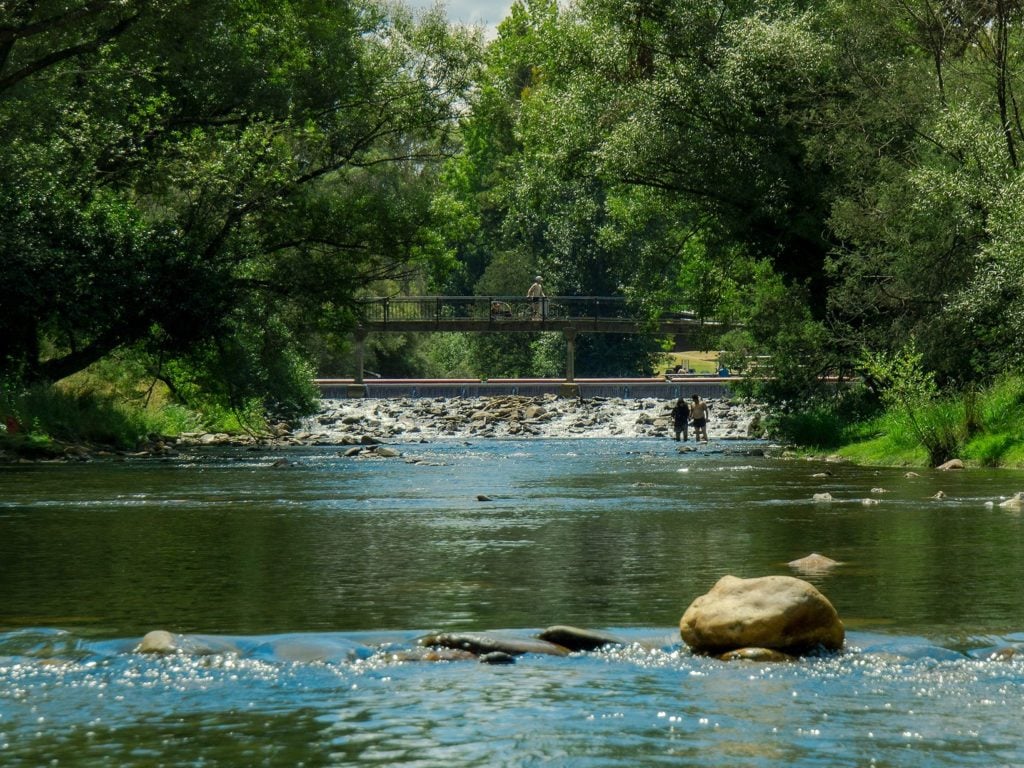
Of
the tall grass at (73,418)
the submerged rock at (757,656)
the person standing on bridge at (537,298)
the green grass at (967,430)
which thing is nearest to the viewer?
the submerged rock at (757,656)

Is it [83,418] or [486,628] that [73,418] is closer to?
[83,418]

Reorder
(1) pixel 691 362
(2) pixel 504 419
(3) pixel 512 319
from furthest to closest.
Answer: (1) pixel 691 362, (3) pixel 512 319, (2) pixel 504 419

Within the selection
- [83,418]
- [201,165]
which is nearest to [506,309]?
[201,165]

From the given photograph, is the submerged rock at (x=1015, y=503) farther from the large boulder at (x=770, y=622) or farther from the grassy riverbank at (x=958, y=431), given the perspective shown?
the large boulder at (x=770, y=622)

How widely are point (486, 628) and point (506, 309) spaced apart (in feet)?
190

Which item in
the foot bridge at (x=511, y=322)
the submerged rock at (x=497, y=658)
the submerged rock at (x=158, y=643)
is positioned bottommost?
the submerged rock at (x=497, y=658)

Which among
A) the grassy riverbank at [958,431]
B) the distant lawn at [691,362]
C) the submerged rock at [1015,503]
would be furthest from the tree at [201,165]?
the distant lawn at [691,362]

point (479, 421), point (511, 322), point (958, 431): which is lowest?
point (479, 421)

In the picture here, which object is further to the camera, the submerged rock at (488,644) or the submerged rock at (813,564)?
the submerged rock at (813,564)

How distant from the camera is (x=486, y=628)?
9.06 m

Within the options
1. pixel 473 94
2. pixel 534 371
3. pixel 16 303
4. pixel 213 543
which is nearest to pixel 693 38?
pixel 473 94

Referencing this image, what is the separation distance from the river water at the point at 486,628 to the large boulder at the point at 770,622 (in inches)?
7.1

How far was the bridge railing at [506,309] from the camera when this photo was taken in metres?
64.7

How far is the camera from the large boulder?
8164mm
